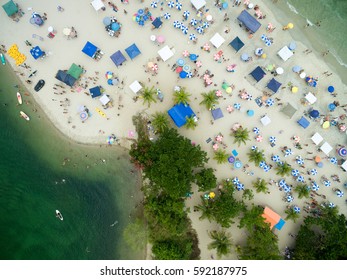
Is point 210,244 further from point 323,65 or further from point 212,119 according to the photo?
point 323,65

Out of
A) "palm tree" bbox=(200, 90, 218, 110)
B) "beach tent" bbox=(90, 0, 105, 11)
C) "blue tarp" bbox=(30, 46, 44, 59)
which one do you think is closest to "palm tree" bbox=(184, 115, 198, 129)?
"palm tree" bbox=(200, 90, 218, 110)

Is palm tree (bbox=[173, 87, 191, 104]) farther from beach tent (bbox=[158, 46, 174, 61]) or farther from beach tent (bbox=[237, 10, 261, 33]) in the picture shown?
beach tent (bbox=[237, 10, 261, 33])

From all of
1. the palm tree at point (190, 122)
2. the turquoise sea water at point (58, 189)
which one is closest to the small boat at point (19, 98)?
the turquoise sea water at point (58, 189)

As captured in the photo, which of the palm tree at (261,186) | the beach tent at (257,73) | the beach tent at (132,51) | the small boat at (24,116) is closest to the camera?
the palm tree at (261,186)

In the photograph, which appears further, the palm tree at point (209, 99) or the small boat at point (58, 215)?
the small boat at point (58, 215)

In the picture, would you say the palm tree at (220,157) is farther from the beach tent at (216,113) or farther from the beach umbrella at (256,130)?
the beach umbrella at (256,130)

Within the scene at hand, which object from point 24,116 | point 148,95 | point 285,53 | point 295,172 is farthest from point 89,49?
point 295,172

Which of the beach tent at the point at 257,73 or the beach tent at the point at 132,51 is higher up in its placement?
the beach tent at the point at 257,73
